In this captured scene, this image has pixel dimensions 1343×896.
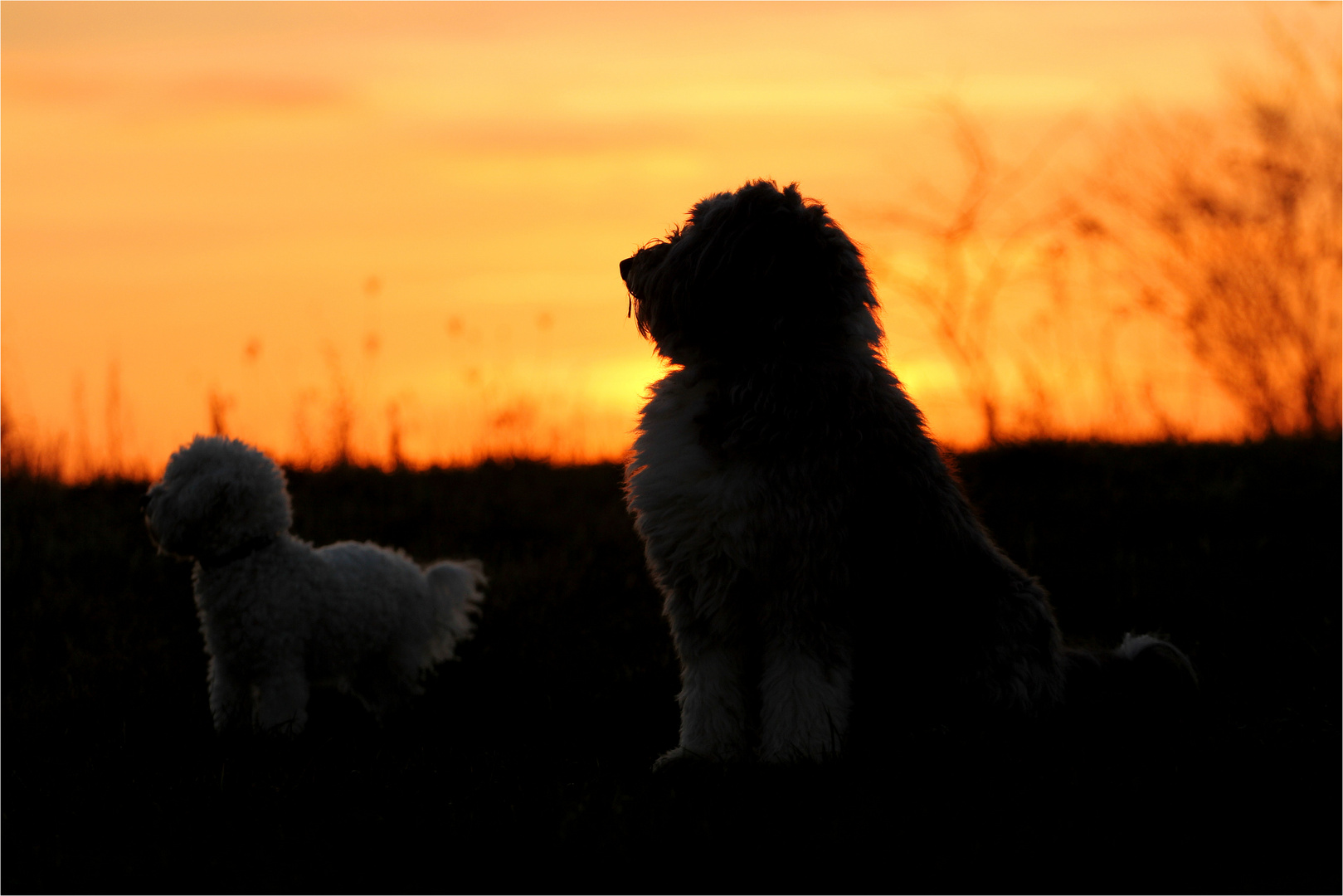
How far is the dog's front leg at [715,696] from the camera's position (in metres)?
4.24

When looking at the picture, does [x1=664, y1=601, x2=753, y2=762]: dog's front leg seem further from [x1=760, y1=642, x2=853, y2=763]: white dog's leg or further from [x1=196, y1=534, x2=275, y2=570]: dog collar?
[x1=196, y1=534, x2=275, y2=570]: dog collar

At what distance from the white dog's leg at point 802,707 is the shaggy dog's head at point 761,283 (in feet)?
3.77

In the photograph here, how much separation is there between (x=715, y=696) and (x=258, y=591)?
232cm

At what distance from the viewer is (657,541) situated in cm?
423

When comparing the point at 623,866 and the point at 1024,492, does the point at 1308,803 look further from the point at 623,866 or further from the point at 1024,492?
the point at 1024,492

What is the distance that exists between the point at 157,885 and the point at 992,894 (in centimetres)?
249

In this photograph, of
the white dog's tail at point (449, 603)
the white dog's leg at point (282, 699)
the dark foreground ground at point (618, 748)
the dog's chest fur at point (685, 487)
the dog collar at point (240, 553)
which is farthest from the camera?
the white dog's tail at point (449, 603)

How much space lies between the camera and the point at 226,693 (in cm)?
530

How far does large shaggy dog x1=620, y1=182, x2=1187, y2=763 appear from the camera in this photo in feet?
13.3

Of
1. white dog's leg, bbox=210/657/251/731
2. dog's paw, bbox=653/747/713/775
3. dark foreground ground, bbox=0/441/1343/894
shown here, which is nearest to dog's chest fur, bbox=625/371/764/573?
dog's paw, bbox=653/747/713/775

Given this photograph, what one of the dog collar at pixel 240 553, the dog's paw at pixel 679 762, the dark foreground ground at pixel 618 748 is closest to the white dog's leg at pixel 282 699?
the dark foreground ground at pixel 618 748

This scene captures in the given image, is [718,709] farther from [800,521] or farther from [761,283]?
[761,283]

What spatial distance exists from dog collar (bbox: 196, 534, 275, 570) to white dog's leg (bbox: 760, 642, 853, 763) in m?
2.64

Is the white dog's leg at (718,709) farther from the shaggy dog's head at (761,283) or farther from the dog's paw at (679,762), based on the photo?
the shaggy dog's head at (761,283)
